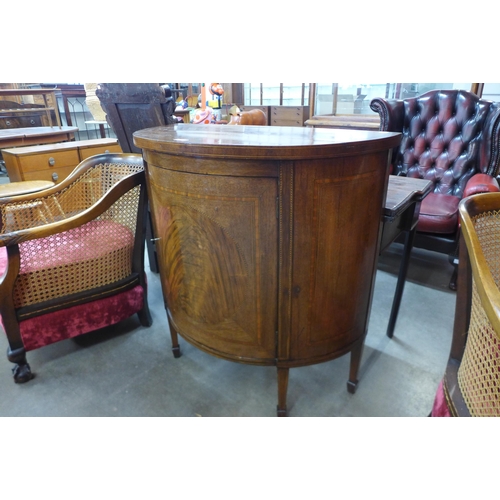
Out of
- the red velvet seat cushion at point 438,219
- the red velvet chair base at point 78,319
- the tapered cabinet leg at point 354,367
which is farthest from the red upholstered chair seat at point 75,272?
the red velvet seat cushion at point 438,219

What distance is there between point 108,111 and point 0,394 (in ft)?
4.98

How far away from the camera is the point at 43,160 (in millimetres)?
3285

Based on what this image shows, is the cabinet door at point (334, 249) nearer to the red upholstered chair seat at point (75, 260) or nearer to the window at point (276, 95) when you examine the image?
the red upholstered chair seat at point (75, 260)

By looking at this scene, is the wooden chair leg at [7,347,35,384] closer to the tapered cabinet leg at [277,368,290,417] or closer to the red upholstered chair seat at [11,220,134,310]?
the red upholstered chair seat at [11,220,134,310]

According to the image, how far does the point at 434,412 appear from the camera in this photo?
3.28 feet

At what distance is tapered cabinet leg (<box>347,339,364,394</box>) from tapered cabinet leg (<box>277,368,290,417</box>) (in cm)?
31

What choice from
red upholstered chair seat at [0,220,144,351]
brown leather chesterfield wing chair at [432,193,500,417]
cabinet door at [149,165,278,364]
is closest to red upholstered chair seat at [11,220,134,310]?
red upholstered chair seat at [0,220,144,351]

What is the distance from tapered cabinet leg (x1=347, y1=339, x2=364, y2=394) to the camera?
1460mm

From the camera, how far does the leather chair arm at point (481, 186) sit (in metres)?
2.06

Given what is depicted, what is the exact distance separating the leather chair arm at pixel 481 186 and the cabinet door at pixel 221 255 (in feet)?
5.19

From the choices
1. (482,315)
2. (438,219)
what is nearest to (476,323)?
(482,315)

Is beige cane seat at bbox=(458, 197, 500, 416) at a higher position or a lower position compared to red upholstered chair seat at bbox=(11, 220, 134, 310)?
higher

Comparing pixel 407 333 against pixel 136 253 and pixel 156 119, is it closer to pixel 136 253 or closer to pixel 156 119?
pixel 136 253

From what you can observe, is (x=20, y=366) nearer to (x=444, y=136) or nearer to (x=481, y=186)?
(x=481, y=186)
